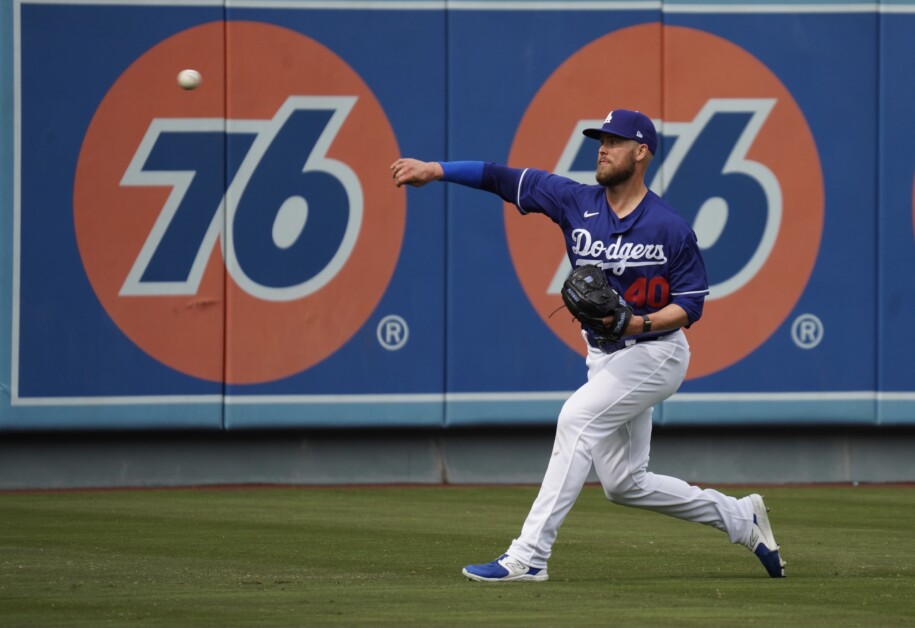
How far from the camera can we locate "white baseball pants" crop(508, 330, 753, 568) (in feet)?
20.9

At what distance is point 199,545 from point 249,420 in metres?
3.92

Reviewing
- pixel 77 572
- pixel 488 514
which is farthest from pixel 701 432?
pixel 77 572

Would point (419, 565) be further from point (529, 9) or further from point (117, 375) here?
point (529, 9)

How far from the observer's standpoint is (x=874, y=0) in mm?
12336

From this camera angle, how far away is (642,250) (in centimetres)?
657

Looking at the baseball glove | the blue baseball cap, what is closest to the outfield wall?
the blue baseball cap

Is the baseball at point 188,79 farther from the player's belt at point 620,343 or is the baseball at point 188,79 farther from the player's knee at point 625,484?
the player's knee at point 625,484

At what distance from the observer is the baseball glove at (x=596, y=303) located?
634 cm

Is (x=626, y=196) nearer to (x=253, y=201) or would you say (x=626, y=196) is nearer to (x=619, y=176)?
(x=619, y=176)

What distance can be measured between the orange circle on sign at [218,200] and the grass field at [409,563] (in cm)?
108

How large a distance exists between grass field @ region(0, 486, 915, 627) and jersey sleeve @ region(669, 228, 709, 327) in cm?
107

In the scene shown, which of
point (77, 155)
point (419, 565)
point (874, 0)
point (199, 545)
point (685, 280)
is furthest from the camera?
point (874, 0)

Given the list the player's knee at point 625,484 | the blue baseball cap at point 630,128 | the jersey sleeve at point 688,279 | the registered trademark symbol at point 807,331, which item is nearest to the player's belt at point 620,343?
the jersey sleeve at point 688,279

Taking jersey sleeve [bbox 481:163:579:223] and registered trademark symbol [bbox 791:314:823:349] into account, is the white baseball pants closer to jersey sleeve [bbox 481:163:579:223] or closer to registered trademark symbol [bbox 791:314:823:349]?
jersey sleeve [bbox 481:163:579:223]
